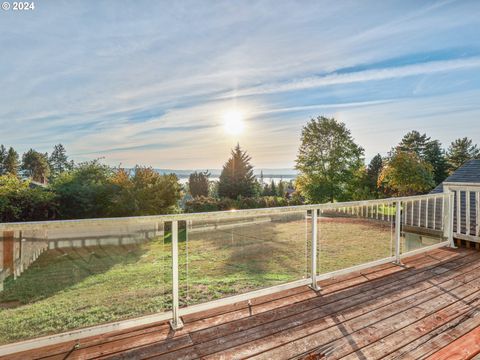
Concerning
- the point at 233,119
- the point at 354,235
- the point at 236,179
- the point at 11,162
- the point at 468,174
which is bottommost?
the point at 354,235

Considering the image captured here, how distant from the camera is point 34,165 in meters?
45.7

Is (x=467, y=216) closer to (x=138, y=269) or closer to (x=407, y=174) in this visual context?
(x=138, y=269)

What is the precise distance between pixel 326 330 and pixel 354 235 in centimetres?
319

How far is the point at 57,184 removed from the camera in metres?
13.7

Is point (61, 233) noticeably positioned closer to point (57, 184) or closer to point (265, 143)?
point (57, 184)

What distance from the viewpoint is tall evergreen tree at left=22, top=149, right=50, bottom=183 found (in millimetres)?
45156

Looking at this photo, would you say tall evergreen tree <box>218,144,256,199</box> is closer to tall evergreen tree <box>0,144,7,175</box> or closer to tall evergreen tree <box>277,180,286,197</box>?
tall evergreen tree <box>277,180,286,197</box>

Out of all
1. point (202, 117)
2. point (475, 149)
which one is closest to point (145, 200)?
point (202, 117)

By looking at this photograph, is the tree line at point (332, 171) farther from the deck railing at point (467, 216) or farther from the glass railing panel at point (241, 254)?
the glass railing panel at point (241, 254)

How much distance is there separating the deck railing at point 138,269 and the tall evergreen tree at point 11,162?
52.6 metres

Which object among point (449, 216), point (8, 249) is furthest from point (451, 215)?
point (8, 249)

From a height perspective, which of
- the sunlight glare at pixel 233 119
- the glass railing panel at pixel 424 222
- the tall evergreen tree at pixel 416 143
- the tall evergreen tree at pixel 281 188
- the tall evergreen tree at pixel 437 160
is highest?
the tall evergreen tree at pixel 416 143

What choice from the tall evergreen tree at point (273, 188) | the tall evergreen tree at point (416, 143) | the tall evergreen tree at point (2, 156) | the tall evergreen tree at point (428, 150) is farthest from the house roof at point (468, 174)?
the tall evergreen tree at point (2, 156)

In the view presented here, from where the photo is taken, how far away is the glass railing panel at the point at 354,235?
329 centimetres
